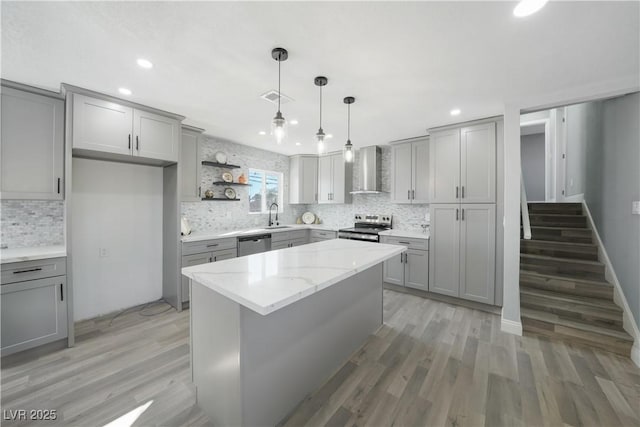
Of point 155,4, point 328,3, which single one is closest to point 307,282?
point 328,3

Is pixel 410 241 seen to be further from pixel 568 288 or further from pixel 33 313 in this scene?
pixel 33 313

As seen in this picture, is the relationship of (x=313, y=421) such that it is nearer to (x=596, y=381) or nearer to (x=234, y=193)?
(x=596, y=381)

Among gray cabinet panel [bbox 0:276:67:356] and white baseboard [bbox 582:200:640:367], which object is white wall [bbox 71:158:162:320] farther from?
white baseboard [bbox 582:200:640:367]

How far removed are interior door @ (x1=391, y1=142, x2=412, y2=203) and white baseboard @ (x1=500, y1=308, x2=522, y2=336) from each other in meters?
2.05

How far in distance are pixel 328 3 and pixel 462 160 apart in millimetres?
2786

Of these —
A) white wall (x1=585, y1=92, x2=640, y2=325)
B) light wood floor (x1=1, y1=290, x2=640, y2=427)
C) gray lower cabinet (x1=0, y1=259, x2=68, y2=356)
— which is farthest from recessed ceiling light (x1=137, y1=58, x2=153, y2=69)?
white wall (x1=585, y1=92, x2=640, y2=325)

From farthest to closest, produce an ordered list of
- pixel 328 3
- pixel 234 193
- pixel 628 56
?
pixel 234 193 < pixel 628 56 < pixel 328 3

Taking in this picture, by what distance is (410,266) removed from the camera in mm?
3775

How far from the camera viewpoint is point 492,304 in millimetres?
3115

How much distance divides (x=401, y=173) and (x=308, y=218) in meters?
2.39

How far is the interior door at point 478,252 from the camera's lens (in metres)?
3.12

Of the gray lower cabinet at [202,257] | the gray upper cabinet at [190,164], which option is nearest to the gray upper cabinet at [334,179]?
the gray lower cabinet at [202,257]

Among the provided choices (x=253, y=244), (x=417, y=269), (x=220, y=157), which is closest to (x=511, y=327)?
(x=417, y=269)

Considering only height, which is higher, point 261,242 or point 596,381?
point 261,242
